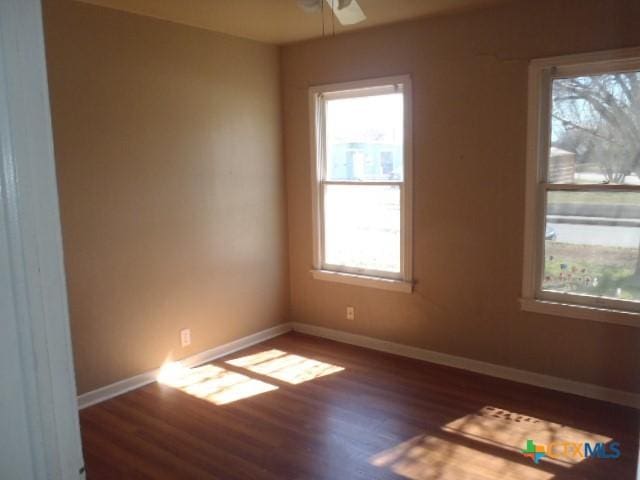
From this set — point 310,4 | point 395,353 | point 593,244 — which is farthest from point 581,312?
point 310,4

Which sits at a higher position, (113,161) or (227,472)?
(113,161)

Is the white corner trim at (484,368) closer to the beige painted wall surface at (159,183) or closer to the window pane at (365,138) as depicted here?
the beige painted wall surface at (159,183)

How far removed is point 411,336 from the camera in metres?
4.25

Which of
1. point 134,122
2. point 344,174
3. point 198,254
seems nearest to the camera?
point 134,122

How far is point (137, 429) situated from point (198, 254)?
1.39 meters

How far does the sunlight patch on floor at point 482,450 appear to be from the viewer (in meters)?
2.68

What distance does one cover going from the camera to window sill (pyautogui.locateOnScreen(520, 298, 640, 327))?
10.7 feet

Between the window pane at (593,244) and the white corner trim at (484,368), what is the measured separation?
611 mm

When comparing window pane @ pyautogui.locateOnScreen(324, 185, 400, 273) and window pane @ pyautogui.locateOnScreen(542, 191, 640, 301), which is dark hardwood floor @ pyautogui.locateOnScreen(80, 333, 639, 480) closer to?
window pane @ pyautogui.locateOnScreen(542, 191, 640, 301)

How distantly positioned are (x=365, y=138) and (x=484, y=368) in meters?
2.00

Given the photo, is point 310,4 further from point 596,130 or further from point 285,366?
point 285,366

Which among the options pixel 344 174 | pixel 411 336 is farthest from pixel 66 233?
pixel 411 336

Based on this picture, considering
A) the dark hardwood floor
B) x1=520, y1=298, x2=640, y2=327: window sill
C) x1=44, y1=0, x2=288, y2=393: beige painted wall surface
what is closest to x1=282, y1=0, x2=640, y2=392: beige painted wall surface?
x1=520, y1=298, x2=640, y2=327: window sill

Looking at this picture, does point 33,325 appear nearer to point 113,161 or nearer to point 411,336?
point 113,161
